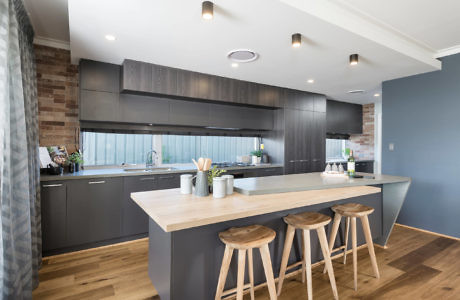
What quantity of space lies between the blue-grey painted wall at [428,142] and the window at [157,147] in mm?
2742

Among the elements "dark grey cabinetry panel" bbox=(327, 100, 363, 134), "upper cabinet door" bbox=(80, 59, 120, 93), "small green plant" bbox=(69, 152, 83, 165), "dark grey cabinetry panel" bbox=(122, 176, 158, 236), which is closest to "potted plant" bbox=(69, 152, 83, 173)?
"small green plant" bbox=(69, 152, 83, 165)

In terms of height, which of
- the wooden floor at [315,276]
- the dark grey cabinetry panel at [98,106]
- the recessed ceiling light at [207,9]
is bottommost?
the wooden floor at [315,276]

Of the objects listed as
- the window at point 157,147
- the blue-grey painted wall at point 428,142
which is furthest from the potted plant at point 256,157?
the blue-grey painted wall at point 428,142

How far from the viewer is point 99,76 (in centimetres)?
325

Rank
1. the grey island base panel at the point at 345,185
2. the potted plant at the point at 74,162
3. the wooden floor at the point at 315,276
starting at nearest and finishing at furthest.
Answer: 1. the wooden floor at the point at 315,276
2. the grey island base panel at the point at 345,185
3. the potted plant at the point at 74,162

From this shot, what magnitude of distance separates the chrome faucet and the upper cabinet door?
3.58 ft

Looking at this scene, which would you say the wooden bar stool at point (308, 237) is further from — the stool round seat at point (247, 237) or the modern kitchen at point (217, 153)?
the stool round seat at point (247, 237)

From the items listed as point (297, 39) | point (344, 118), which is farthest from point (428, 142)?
point (297, 39)

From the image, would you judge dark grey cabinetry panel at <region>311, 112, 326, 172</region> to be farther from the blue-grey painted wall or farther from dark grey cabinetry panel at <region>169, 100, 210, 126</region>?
dark grey cabinetry panel at <region>169, 100, 210, 126</region>

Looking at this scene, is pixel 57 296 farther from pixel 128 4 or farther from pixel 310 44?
pixel 310 44

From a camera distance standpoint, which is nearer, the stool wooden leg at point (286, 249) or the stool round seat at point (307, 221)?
the stool round seat at point (307, 221)

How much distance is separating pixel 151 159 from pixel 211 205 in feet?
8.50

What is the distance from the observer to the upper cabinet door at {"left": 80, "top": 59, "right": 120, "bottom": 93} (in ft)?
10.4

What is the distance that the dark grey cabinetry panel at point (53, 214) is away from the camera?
8.80ft
